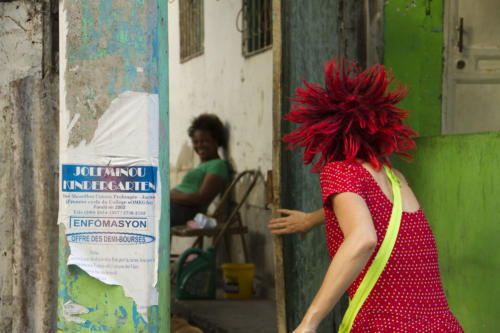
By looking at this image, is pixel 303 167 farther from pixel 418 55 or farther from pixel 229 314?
pixel 229 314

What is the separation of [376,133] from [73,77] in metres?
1.01

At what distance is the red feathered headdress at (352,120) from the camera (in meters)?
2.14

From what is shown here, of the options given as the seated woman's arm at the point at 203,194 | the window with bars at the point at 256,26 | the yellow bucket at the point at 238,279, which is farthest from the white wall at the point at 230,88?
the yellow bucket at the point at 238,279

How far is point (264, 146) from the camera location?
6.26m

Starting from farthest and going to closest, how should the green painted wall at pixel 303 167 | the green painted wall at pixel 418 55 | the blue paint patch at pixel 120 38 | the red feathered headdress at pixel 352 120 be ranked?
the green painted wall at pixel 418 55 → the green painted wall at pixel 303 167 → the blue paint patch at pixel 120 38 → the red feathered headdress at pixel 352 120

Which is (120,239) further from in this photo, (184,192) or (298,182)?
(184,192)

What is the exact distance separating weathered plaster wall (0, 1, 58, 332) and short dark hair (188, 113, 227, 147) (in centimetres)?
435

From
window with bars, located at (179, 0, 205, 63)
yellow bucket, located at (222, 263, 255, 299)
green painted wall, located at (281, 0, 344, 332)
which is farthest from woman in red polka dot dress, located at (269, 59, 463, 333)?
window with bars, located at (179, 0, 205, 63)

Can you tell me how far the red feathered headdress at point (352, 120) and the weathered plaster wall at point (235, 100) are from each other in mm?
3832

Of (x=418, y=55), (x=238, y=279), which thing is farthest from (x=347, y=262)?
(x=238, y=279)

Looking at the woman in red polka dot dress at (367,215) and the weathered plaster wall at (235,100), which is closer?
the woman in red polka dot dress at (367,215)

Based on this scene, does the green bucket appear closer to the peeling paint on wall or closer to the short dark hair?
the short dark hair

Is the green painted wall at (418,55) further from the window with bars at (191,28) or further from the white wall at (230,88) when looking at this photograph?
the window with bars at (191,28)

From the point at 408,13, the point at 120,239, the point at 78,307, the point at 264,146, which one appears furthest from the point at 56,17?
the point at 264,146
